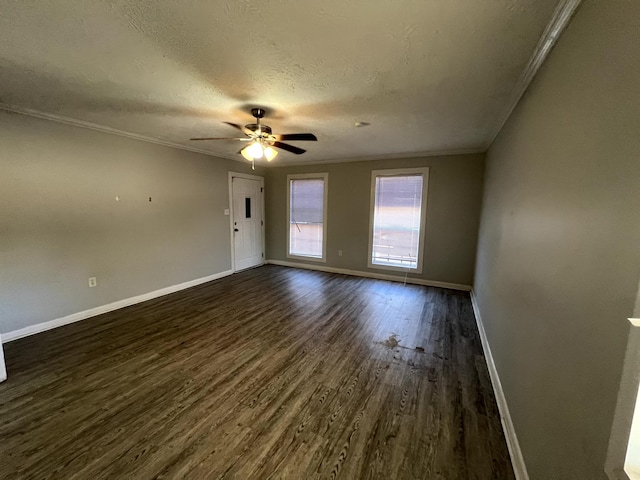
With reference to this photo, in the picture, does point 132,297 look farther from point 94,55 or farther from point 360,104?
point 360,104

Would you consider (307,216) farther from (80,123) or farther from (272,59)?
(272,59)

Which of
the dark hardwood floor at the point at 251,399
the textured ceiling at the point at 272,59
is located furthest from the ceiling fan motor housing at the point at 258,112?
the dark hardwood floor at the point at 251,399

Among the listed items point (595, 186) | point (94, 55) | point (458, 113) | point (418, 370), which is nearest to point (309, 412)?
point (418, 370)

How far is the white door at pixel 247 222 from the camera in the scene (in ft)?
18.0

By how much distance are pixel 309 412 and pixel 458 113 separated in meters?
3.02

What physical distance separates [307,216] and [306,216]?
0.03 m

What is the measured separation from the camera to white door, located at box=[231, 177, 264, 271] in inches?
216

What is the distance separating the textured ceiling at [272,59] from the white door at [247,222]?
8.29 feet

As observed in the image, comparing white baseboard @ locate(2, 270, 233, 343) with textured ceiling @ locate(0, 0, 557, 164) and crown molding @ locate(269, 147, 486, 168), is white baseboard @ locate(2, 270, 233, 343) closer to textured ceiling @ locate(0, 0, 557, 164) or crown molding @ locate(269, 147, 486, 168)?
textured ceiling @ locate(0, 0, 557, 164)

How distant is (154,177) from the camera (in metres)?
3.96

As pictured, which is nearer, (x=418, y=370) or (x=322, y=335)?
(x=418, y=370)

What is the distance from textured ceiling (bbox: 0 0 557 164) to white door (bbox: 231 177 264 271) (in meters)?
2.53

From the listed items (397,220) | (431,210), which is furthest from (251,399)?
(431,210)

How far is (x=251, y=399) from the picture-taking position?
2002mm
